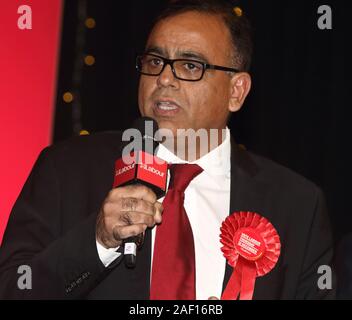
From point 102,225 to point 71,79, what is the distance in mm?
1642

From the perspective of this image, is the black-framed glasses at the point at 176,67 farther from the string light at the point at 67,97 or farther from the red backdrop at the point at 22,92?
the string light at the point at 67,97

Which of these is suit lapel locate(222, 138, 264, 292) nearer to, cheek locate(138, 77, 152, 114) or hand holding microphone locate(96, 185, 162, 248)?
cheek locate(138, 77, 152, 114)

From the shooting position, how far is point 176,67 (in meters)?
2.28

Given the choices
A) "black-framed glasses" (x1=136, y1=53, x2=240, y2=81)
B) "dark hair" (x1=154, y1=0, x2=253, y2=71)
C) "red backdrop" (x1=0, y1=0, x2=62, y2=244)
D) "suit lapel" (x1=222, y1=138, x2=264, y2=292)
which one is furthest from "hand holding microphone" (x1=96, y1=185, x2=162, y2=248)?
"red backdrop" (x1=0, y1=0, x2=62, y2=244)

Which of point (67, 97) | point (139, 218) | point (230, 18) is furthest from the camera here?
point (67, 97)

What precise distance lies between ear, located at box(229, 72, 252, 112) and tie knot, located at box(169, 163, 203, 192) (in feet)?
1.33

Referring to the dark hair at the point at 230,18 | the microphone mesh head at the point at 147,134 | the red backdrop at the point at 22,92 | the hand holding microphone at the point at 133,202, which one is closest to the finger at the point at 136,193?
the hand holding microphone at the point at 133,202

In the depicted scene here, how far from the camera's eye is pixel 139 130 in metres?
1.93

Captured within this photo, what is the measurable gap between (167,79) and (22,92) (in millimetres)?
1004

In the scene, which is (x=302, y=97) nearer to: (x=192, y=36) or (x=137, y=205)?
(x=192, y=36)

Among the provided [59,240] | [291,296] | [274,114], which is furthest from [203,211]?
[274,114]

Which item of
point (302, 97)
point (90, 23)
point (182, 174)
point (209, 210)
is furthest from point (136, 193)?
point (302, 97)

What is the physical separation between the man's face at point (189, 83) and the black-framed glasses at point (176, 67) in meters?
0.02
